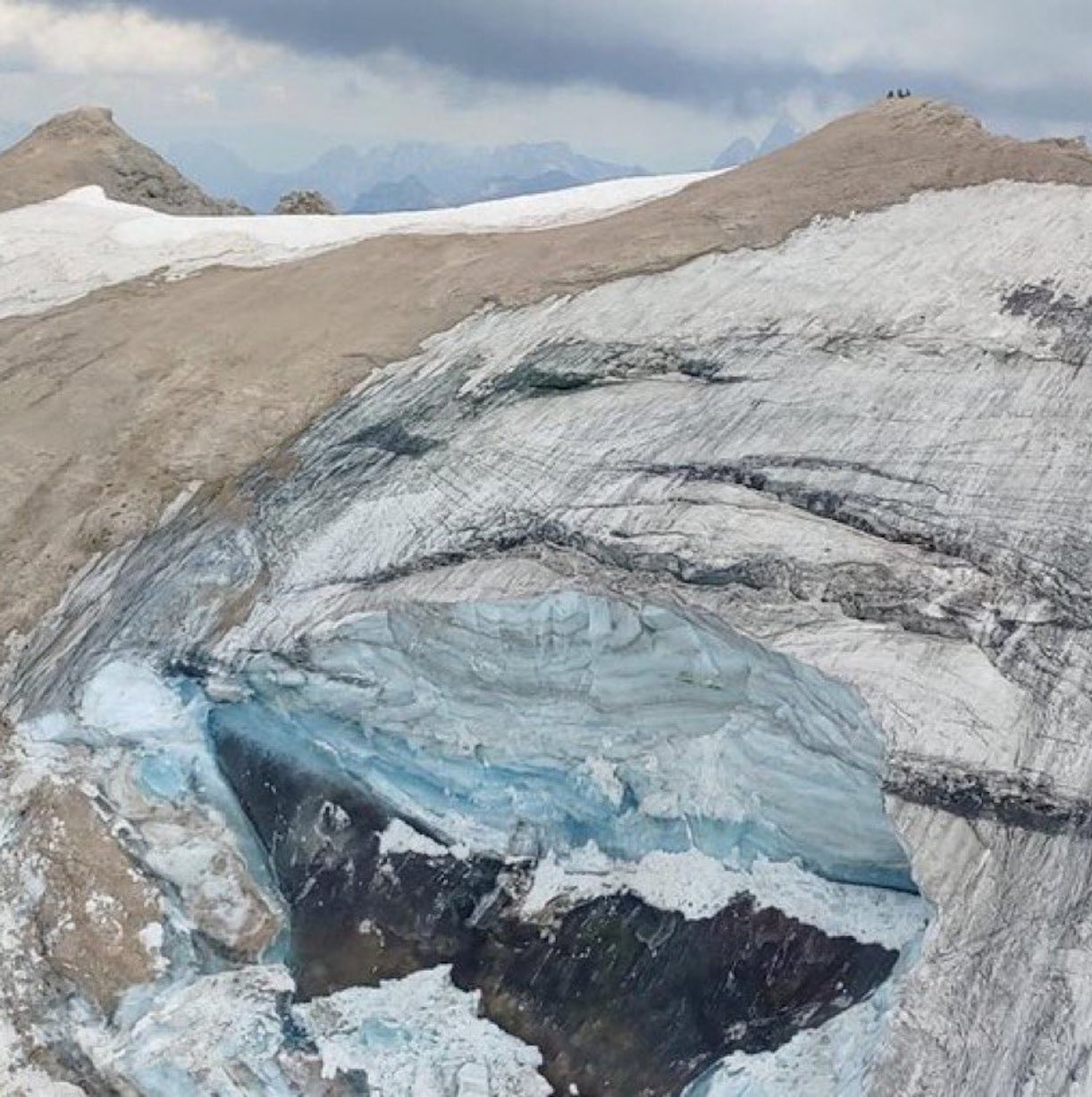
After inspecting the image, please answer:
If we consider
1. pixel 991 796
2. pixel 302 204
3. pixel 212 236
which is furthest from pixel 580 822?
pixel 302 204

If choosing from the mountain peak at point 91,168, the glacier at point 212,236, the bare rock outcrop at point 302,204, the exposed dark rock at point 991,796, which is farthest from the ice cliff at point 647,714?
the bare rock outcrop at point 302,204

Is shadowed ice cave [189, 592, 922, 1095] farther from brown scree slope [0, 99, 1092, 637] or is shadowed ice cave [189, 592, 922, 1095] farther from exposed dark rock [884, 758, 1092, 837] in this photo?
brown scree slope [0, 99, 1092, 637]

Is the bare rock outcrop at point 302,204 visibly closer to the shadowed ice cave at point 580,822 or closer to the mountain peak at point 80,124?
the mountain peak at point 80,124

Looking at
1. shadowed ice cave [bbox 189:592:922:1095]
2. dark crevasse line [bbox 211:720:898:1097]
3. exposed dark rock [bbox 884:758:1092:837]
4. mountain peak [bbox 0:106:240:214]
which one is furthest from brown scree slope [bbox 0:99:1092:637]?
mountain peak [bbox 0:106:240:214]

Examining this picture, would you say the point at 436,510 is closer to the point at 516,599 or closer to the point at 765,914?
the point at 516,599

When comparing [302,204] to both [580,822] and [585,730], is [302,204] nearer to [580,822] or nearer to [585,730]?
[585,730]
